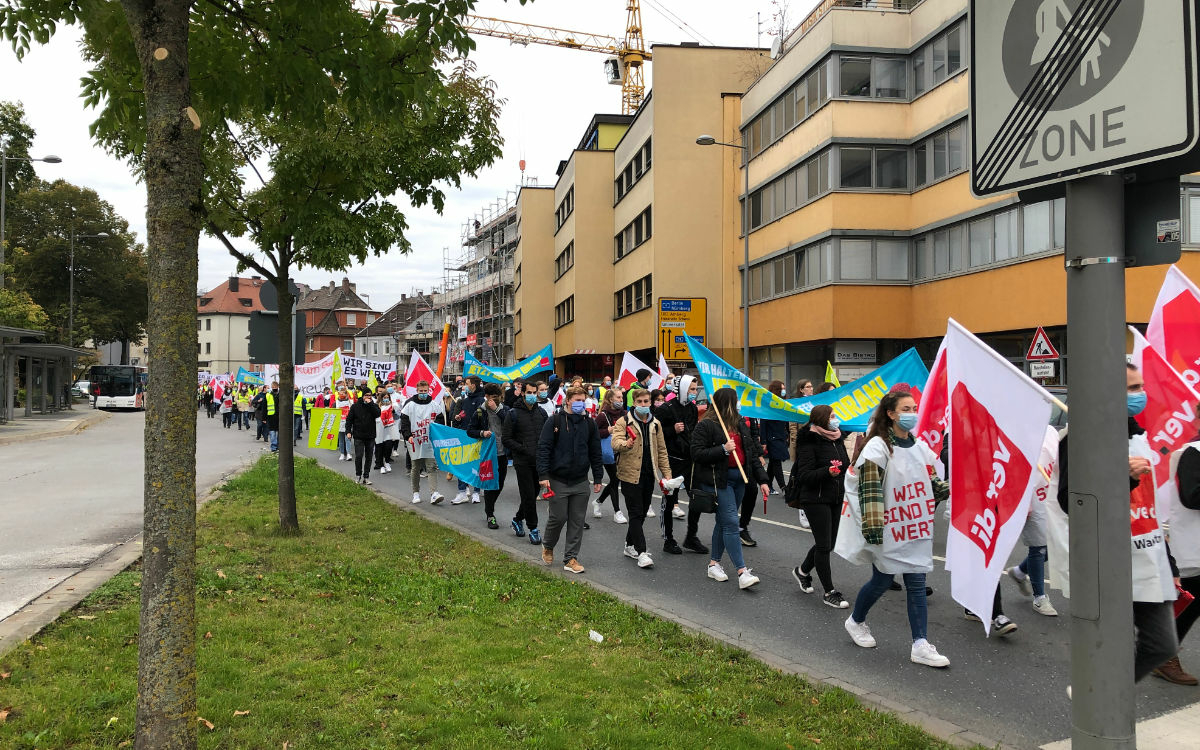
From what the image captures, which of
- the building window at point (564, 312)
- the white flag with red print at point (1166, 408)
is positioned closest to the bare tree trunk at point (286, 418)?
the white flag with red print at point (1166, 408)

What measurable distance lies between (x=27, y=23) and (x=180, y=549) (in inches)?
114

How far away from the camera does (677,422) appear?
10.6 m

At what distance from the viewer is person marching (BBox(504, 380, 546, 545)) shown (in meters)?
10.3

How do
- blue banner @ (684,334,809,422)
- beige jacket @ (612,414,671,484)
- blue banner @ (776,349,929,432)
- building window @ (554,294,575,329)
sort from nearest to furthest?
beige jacket @ (612,414,671,484), blue banner @ (684,334,809,422), blue banner @ (776,349,929,432), building window @ (554,294,575,329)

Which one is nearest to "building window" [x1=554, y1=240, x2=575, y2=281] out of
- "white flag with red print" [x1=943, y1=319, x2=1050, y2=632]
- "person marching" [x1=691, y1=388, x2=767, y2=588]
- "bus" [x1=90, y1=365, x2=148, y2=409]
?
"bus" [x1=90, y1=365, x2=148, y2=409]

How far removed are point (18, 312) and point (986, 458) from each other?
43776 millimetres

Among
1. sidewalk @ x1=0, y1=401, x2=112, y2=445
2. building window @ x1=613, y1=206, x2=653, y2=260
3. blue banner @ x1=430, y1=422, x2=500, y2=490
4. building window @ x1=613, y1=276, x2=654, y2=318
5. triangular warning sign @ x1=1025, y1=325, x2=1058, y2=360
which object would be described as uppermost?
building window @ x1=613, y1=206, x2=653, y2=260

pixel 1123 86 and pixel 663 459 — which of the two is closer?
pixel 1123 86

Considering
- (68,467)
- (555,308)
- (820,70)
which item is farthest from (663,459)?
(555,308)

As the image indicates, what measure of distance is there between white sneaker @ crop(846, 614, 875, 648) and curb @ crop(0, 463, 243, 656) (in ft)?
18.2

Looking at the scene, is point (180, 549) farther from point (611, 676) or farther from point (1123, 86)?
point (1123, 86)

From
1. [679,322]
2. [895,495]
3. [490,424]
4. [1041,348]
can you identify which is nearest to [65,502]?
[490,424]

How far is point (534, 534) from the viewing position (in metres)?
10.4

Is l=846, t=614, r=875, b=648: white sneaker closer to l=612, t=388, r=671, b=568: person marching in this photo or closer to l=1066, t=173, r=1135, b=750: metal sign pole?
l=612, t=388, r=671, b=568: person marching
